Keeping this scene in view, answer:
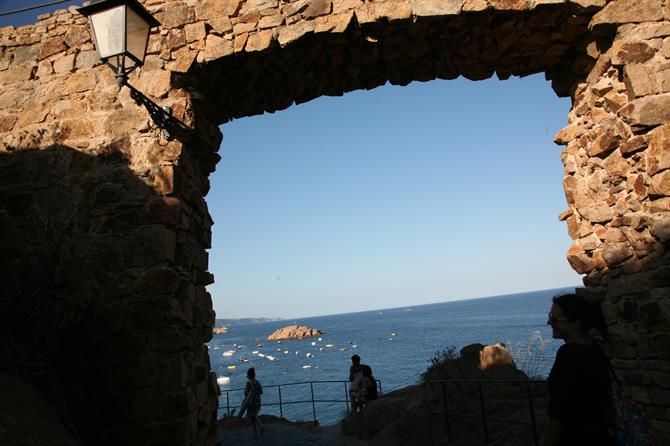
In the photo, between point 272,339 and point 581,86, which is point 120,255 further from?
point 272,339

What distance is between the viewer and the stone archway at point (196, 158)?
3418 millimetres

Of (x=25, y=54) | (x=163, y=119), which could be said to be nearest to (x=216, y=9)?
(x=163, y=119)

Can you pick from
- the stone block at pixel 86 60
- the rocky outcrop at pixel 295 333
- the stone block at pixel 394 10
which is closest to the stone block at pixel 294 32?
the stone block at pixel 394 10

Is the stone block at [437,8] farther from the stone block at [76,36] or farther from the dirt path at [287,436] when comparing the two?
the dirt path at [287,436]

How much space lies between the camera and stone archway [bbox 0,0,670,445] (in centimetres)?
342

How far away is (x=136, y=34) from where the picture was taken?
11.6 feet

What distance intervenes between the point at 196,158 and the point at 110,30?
4.67ft

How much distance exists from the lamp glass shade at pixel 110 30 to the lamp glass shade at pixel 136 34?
42 mm

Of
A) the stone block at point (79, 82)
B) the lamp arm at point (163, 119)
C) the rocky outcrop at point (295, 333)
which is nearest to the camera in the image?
the lamp arm at point (163, 119)

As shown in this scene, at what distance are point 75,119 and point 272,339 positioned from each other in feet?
313

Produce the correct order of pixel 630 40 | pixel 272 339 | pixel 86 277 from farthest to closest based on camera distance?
pixel 272 339 → pixel 630 40 → pixel 86 277

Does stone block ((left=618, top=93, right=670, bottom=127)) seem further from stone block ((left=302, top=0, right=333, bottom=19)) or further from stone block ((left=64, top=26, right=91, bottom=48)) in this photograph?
stone block ((left=64, top=26, right=91, bottom=48))

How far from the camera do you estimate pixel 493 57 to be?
4324 millimetres

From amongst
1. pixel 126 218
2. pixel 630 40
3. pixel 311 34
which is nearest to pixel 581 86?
pixel 630 40
